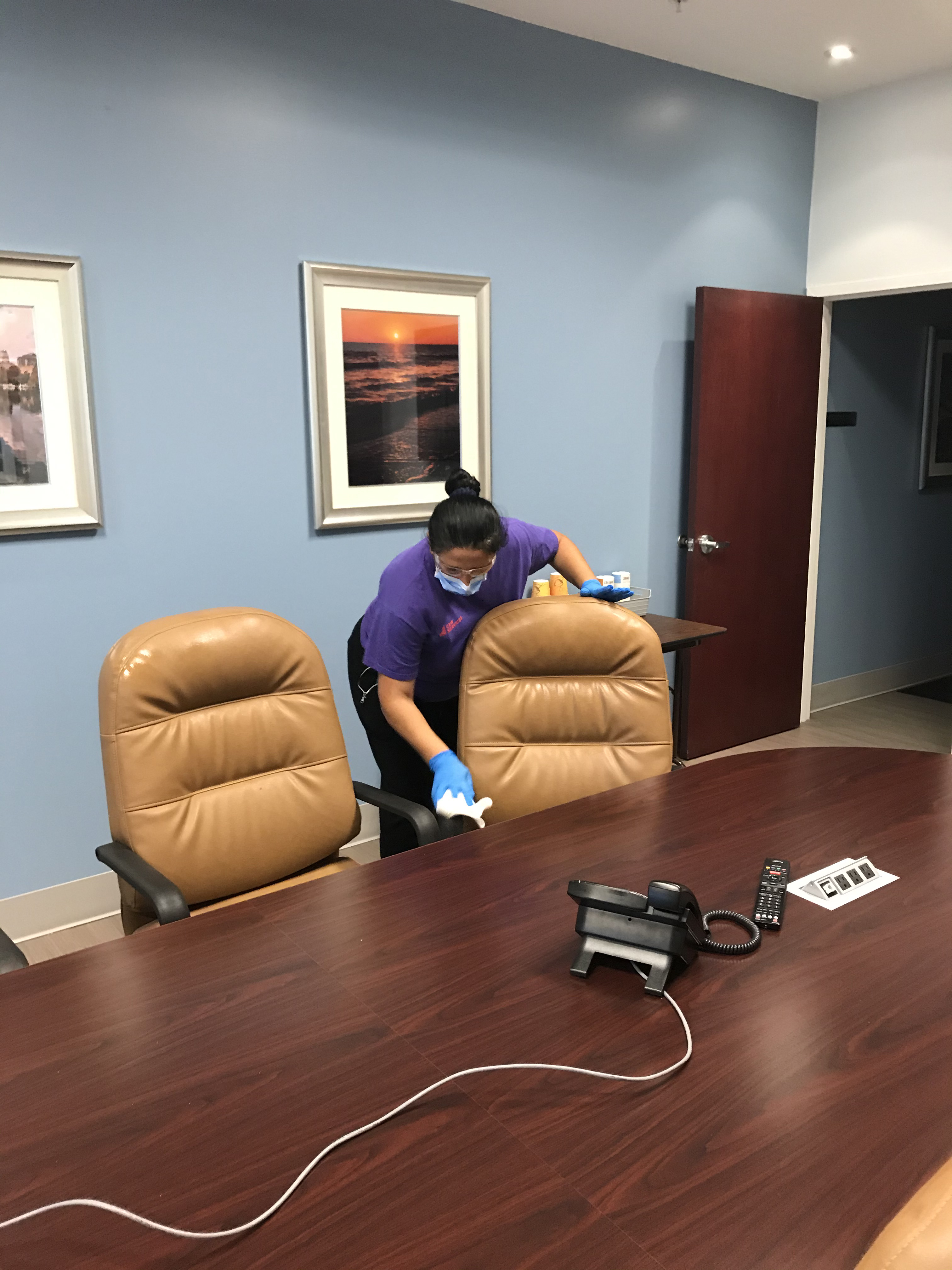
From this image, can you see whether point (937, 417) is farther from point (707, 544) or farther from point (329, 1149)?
point (329, 1149)

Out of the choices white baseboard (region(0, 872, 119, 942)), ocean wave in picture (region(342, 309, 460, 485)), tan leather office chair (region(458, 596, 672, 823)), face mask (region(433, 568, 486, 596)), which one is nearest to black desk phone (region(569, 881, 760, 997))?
tan leather office chair (region(458, 596, 672, 823))

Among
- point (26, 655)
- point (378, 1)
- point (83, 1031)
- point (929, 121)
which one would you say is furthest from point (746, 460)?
point (83, 1031)

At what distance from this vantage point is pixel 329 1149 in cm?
94

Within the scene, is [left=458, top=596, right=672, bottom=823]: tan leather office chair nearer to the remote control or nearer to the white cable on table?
the remote control

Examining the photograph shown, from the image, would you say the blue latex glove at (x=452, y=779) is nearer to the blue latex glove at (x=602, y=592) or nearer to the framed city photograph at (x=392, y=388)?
the blue latex glove at (x=602, y=592)

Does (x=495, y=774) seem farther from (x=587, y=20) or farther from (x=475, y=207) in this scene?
(x=587, y=20)

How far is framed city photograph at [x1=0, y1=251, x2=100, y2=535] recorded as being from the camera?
255 centimetres

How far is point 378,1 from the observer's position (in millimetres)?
2998

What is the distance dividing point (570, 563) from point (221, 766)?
3.85 feet

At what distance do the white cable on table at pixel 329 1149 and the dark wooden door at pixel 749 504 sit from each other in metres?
3.19

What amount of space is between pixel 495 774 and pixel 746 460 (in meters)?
2.66

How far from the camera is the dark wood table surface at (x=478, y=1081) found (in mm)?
854

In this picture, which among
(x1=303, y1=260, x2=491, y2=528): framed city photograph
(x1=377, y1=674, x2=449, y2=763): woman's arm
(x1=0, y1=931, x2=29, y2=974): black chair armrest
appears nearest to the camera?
(x1=0, y1=931, x2=29, y2=974): black chair armrest

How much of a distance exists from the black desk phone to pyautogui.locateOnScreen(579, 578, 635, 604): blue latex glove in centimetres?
116
